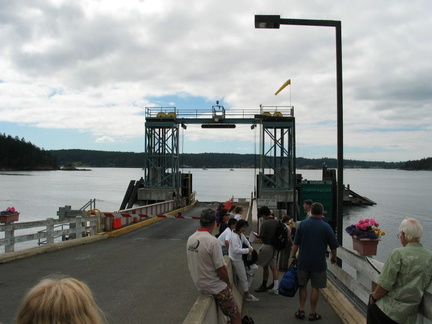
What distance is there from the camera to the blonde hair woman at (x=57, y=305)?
5.80 feet

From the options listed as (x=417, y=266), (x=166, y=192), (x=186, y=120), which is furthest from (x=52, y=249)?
(x=186, y=120)

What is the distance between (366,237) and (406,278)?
300 centimetres

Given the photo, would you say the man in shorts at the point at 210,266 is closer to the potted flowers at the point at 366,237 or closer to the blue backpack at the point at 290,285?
the blue backpack at the point at 290,285

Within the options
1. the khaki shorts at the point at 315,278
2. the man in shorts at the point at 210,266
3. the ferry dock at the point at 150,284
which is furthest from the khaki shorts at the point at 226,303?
the khaki shorts at the point at 315,278

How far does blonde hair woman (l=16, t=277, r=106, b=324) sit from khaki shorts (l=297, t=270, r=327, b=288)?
500 cm

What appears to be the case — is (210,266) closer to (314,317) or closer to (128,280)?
(314,317)

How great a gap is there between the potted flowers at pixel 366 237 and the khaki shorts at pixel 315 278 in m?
0.92

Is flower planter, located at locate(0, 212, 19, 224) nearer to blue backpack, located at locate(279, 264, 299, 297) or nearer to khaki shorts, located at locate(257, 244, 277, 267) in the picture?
khaki shorts, located at locate(257, 244, 277, 267)

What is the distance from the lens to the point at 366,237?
22.1 ft

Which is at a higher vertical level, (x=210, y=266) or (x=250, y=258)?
(x=210, y=266)

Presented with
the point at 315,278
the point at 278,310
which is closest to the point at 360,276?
the point at 315,278

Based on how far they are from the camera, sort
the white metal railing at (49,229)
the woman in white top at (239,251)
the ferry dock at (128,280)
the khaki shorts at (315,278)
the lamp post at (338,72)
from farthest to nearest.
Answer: the white metal railing at (49,229) < the lamp post at (338,72) < the woman in white top at (239,251) < the ferry dock at (128,280) < the khaki shorts at (315,278)

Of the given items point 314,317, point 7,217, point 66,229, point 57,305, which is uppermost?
point 57,305

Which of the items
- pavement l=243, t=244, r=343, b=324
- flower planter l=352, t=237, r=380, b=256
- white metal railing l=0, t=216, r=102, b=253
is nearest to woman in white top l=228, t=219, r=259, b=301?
pavement l=243, t=244, r=343, b=324
